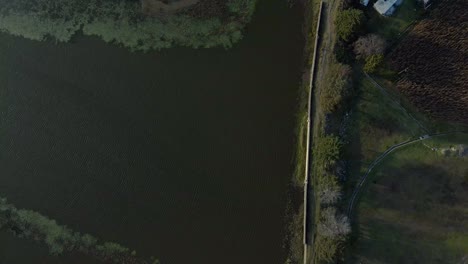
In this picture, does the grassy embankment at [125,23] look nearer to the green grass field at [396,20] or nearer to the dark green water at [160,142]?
the dark green water at [160,142]

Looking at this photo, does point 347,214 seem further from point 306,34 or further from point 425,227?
point 306,34

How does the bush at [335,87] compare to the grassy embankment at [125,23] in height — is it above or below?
below

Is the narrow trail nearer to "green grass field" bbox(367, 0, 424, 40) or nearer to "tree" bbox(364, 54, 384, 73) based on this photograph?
"tree" bbox(364, 54, 384, 73)

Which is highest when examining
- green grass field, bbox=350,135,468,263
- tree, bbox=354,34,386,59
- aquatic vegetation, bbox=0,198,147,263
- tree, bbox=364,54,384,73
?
tree, bbox=354,34,386,59

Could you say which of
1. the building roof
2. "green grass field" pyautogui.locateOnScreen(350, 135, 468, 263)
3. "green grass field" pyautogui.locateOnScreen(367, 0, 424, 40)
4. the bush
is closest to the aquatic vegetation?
"green grass field" pyautogui.locateOnScreen(350, 135, 468, 263)

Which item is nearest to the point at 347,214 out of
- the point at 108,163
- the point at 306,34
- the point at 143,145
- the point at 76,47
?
the point at 306,34

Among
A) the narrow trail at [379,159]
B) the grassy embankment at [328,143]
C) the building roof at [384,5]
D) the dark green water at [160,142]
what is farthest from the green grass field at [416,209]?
the building roof at [384,5]
